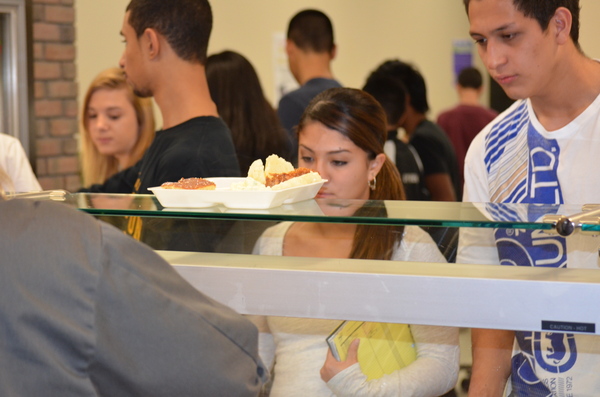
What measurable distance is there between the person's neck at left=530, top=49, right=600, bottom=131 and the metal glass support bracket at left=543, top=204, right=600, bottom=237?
1.70 feet

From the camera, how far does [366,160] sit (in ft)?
5.45

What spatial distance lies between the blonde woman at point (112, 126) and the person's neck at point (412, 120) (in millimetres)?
1337

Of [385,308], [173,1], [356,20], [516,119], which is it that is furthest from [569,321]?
[356,20]

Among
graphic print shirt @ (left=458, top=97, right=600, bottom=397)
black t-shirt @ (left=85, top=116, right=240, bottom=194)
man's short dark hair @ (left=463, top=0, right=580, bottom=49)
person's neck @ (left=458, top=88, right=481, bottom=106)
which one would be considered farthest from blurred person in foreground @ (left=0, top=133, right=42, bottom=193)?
person's neck @ (left=458, top=88, right=481, bottom=106)

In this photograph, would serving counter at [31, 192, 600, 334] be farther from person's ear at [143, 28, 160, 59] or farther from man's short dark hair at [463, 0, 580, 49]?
person's ear at [143, 28, 160, 59]

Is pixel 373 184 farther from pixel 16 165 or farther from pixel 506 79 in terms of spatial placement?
pixel 16 165

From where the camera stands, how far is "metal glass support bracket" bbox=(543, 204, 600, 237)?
2.77 feet

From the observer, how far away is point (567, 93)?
136 cm

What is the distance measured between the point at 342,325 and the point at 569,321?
28 centimetres

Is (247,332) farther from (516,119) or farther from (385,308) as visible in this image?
(516,119)

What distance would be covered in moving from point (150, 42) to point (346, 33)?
14.1 ft

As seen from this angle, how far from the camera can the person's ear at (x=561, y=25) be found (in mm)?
1382

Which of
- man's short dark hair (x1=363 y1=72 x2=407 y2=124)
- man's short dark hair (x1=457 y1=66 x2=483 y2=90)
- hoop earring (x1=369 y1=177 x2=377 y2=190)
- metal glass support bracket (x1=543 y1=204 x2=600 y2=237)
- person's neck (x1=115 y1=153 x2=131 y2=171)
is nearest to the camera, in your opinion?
metal glass support bracket (x1=543 y1=204 x2=600 y2=237)

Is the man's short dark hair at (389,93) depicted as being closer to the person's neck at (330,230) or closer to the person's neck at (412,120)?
the person's neck at (412,120)
